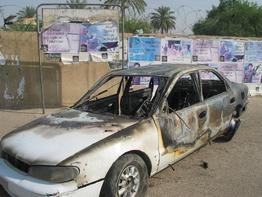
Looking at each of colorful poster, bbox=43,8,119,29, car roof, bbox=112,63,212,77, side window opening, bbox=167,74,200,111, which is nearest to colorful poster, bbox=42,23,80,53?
colorful poster, bbox=43,8,119,29

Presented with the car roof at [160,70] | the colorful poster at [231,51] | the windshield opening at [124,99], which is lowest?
the windshield opening at [124,99]

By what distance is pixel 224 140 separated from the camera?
7.27 m

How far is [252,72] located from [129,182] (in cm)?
874

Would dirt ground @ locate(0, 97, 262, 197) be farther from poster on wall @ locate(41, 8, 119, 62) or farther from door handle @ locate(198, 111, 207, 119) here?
poster on wall @ locate(41, 8, 119, 62)

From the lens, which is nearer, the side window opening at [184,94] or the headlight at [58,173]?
the headlight at [58,173]

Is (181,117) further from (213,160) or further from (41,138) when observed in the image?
(41,138)

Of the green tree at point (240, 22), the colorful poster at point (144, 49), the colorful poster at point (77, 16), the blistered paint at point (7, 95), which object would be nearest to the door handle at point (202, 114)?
the colorful poster at point (77, 16)

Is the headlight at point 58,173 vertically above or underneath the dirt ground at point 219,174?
above

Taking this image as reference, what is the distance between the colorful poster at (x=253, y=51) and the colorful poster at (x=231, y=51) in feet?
0.53

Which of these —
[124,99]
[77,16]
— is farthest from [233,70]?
[124,99]

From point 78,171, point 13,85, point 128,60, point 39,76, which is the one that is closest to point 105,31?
point 128,60

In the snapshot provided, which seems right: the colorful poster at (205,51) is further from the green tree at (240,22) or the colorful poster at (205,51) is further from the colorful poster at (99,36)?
the green tree at (240,22)

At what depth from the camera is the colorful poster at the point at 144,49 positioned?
1066 cm

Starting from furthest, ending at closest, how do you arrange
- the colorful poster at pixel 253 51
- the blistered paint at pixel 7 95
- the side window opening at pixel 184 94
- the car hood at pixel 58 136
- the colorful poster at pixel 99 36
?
the colorful poster at pixel 253 51, the blistered paint at pixel 7 95, the colorful poster at pixel 99 36, the side window opening at pixel 184 94, the car hood at pixel 58 136
